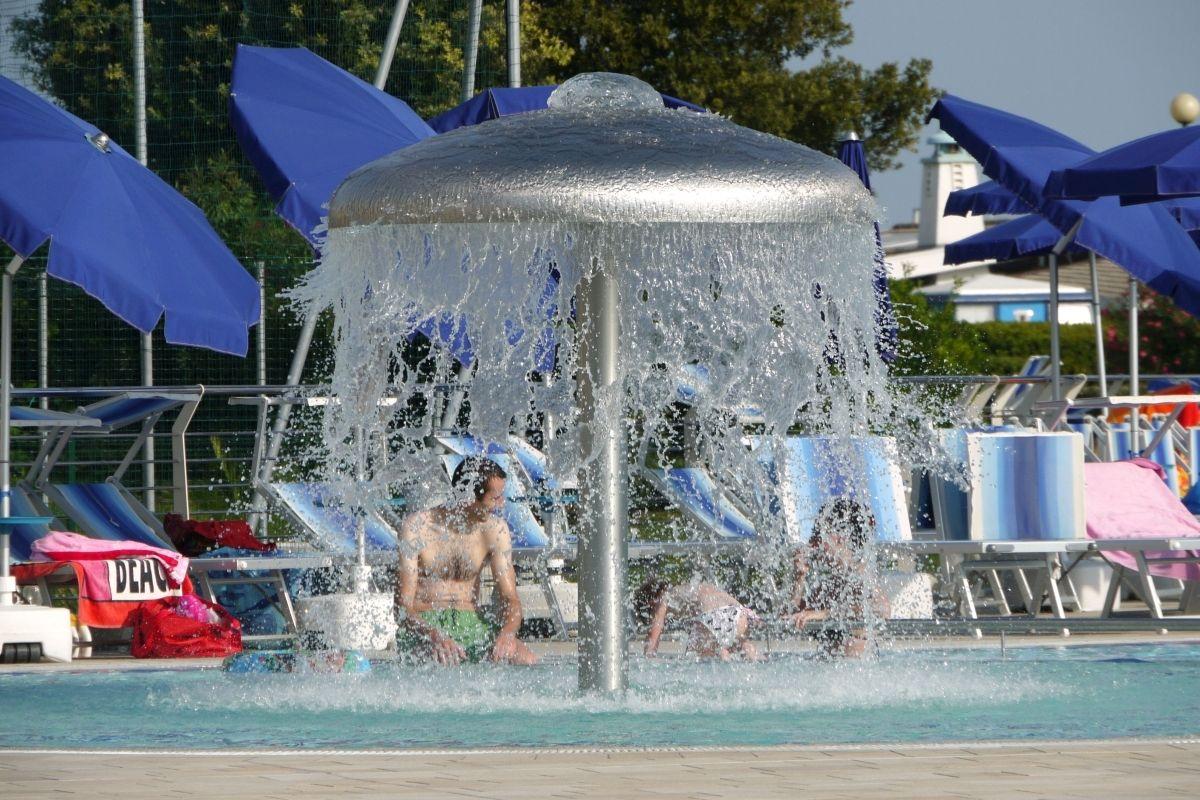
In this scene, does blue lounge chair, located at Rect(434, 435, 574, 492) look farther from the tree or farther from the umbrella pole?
the tree

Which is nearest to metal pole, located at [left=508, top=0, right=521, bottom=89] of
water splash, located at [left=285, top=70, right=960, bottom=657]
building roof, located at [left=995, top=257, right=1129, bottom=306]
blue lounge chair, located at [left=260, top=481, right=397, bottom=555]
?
blue lounge chair, located at [left=260, top=481, right=397, bottom=555]

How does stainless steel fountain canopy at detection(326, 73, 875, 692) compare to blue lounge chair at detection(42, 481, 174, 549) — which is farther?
blue lounge chair at detection(42, 481, 174, 549)

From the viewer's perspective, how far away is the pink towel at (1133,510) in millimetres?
11062

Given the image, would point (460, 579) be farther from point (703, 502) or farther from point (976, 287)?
point (976, 287)

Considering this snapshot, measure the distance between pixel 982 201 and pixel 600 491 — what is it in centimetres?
837

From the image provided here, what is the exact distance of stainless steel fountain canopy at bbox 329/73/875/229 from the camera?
20.1ft

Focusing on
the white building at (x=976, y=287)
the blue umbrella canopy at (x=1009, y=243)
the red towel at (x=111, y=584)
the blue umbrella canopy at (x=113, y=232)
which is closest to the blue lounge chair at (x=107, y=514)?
the red towel at (x=111, y=584)

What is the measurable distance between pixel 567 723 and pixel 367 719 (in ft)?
2.48

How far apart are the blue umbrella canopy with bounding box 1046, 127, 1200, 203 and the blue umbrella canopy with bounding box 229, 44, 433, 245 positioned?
12.6 ft

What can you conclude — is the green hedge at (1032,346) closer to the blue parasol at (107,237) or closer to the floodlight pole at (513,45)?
the floodlight pole at (513,45)

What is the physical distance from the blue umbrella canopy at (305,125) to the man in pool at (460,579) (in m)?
3.07

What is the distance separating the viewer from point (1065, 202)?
12.7m

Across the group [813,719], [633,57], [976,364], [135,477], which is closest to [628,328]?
[813,719]

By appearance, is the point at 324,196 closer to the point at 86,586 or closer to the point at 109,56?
the point at 86,586
